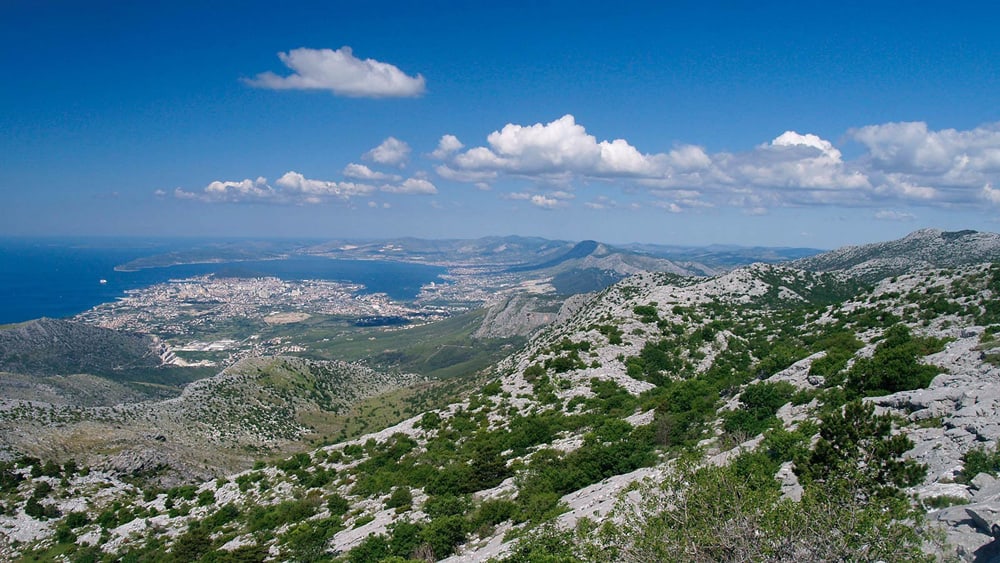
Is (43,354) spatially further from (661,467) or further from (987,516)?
(987,516)

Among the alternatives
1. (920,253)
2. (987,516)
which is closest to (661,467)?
(987,516)

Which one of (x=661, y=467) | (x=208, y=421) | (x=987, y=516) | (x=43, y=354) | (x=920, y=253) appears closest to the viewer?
(x=987, y=516)

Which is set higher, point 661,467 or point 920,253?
point 920,253

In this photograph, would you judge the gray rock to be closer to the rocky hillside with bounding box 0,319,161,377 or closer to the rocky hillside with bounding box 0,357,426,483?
the rocky hillside with bounding box 0,357,426,483

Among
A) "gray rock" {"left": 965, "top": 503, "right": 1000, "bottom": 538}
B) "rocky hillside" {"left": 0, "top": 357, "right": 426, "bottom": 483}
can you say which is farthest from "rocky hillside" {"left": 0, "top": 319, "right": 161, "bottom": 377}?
"gray rock" {"left": 965, "top": 503, "right": 1000, "bottom": 538}

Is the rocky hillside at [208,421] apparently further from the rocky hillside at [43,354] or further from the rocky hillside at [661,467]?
the rocky hillside at [43,354]
